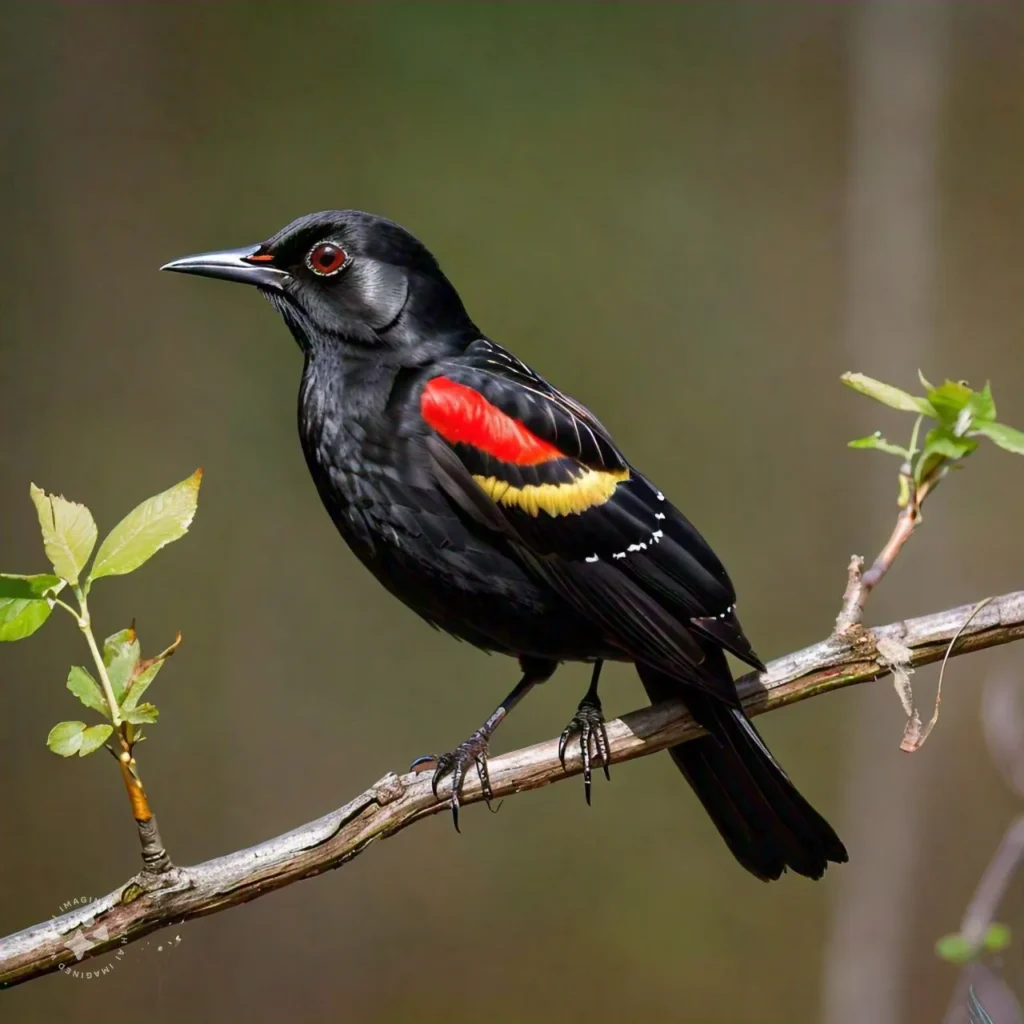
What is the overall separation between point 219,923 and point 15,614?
3.17 meters

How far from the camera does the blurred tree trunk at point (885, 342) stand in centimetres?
407

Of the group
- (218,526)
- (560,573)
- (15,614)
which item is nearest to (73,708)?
(218,526)

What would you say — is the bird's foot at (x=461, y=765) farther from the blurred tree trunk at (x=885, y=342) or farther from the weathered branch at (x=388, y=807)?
the blurred tree trunk at (x=885, y=342)

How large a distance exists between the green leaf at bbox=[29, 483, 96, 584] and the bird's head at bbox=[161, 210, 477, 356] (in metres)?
0.77

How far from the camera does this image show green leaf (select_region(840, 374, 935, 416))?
1.45 m

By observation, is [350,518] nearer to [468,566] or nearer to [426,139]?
[468,566]

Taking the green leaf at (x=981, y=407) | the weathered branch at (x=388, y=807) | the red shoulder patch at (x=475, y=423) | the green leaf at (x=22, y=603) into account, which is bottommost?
the weathered branch at (x=388, y=807)

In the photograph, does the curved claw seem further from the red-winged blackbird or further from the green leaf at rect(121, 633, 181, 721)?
the green leaf at rect(121, 633, 181, 721)

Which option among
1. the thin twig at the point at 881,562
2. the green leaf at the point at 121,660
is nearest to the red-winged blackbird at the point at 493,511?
the thin twig at the point at 881,562

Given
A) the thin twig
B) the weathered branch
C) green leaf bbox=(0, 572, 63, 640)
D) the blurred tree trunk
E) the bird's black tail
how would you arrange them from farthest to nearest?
the blurred tree trunk → the bird's black tail → the thin twig → the weathered branch → green leaf bbox=(0, 572, 63, 640)

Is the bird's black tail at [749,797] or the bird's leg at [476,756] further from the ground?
the bird's leg at [476,756]

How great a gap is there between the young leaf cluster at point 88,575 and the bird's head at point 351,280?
760 mm

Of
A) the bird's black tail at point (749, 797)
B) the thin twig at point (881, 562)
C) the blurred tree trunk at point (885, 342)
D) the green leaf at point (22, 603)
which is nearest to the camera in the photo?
the green leaf at point (22, 603)

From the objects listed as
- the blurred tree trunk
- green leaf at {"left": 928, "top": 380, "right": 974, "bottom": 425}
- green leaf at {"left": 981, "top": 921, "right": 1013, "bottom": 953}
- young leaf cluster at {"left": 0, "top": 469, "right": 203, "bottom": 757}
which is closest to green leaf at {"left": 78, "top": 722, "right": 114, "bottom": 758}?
young leaf cluster at {"left": 0, "top": 469, "right": 203, "bottom": 757}
